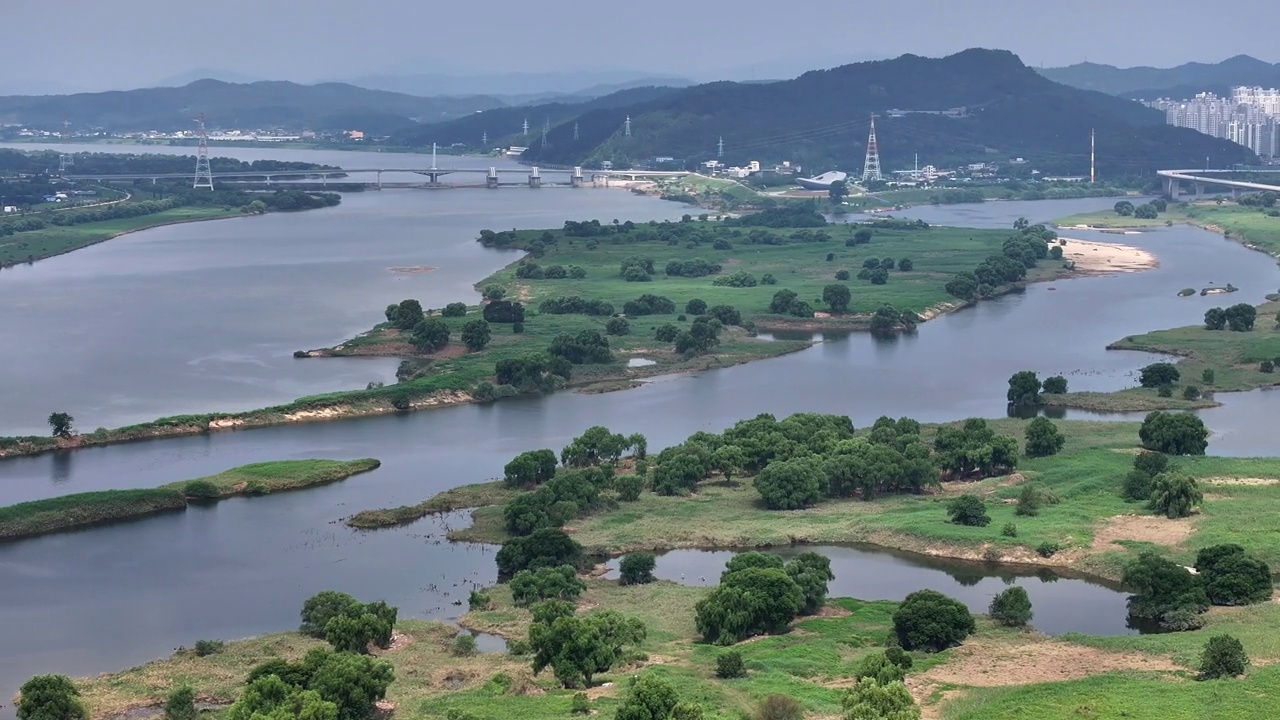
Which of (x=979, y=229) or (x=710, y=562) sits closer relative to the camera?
(x=710, y=562)

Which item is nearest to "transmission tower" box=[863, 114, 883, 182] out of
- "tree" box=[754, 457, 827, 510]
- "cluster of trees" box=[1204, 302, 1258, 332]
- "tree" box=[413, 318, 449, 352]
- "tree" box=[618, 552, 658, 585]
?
"cluster of trees" box=[1204, 302, 1258, 332]

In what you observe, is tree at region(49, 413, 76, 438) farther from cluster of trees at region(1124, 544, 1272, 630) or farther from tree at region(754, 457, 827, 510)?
cluster of trees at region(1124, 544, 1272, 630)

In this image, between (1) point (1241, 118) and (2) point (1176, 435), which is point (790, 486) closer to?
(2) point (1176, 435)

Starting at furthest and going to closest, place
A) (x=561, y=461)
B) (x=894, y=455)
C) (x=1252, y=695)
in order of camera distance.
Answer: (x=561, y=461) < (x=894, y=455) < (x=1252, y=695)

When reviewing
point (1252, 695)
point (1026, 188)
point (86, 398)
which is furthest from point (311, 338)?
point (1026, 188)

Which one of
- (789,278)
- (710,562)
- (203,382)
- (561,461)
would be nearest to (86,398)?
(203,382)

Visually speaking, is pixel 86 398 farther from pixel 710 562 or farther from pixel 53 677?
pixel 53 677

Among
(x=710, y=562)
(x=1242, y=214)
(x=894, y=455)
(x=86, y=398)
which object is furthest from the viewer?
(x=1242, y=214)
